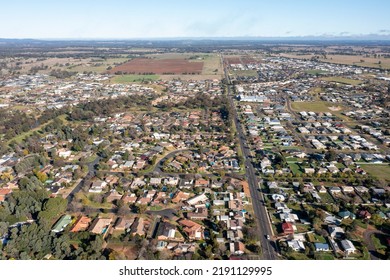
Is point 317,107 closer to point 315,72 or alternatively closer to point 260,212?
point 260,212

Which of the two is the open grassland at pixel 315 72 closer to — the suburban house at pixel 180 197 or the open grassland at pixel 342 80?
the open grassland at pixel 342 80

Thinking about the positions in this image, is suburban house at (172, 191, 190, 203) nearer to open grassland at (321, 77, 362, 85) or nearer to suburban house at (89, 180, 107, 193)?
suburban house at (89, 180, 107, 193)

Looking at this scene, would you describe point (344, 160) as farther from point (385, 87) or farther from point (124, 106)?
point (385, 87)

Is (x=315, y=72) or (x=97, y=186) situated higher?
(x=315, y=72)

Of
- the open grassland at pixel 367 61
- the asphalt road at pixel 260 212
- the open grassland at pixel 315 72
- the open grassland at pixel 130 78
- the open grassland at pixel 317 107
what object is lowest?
the asphalt road at pixel 260 212

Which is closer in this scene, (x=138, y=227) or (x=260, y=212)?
(x=138, y=227)

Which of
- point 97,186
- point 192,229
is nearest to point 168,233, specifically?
point 192,229

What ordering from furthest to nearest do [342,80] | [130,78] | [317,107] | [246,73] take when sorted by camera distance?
[246,73]
[130,78]
[342,80]
[317,107]

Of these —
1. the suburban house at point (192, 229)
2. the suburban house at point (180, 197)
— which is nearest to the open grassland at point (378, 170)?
the suburban house at point (180, 197)
